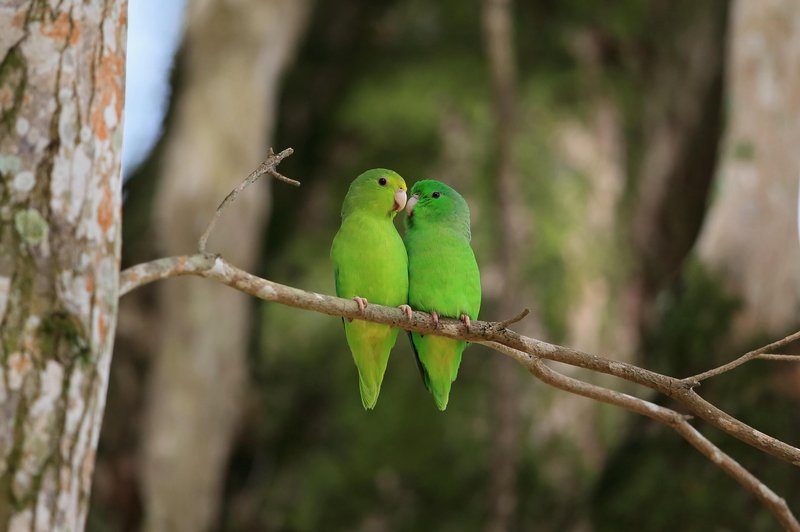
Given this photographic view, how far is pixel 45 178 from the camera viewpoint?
2426 mm

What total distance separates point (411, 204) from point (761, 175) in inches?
147

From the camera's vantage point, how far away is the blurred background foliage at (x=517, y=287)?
19.2ft

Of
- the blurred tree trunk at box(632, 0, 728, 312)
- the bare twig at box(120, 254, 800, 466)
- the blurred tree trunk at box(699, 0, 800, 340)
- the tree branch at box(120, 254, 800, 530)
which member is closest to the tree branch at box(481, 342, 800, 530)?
the tree branch at box(120, 254, 800, 530)

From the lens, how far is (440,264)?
3.11 m

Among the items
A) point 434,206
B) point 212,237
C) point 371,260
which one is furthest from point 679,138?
point 371,260


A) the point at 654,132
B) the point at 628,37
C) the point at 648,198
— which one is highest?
the point at 628,37

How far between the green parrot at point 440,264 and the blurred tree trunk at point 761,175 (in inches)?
120

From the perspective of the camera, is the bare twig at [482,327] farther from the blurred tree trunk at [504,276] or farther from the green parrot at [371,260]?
the blurred tree trunk at [504,276]

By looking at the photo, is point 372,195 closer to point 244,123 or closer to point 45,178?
point 45,178

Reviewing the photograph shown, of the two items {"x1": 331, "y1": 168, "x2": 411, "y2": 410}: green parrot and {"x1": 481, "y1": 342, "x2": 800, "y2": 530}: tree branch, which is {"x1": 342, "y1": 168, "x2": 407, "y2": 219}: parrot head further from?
{"x1": 481, "y1": 342, "x2": 800, "y2": 530}: tree branch

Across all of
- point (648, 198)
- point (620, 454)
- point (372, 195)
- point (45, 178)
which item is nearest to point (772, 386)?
point (620, 454)

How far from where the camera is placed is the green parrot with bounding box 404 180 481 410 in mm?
3082

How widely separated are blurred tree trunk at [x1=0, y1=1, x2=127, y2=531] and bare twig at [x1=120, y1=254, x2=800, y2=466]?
134mm

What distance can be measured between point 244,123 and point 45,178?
466 centimetres
